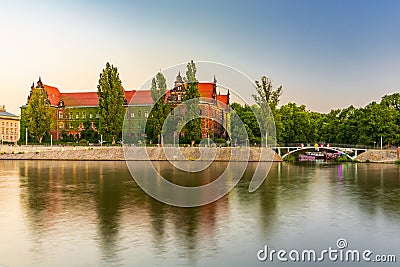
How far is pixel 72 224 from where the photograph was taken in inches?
762

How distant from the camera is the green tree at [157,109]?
7388cm

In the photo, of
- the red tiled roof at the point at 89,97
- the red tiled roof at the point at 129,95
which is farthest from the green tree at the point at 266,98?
the red tiled roof at the point at 129,95

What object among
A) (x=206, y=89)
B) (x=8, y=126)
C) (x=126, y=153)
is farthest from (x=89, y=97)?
(x=126, y=153)

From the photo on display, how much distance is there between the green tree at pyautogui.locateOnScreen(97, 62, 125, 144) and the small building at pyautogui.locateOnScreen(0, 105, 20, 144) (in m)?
49.8

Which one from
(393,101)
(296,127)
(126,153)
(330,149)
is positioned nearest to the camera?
(330,149)

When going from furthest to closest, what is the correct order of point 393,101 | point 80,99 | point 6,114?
point 6,114, point 80,99, point 393,101

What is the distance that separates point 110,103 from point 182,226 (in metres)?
58.0

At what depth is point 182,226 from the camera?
1900 centimetres

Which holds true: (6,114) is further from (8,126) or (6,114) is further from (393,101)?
(393,101)

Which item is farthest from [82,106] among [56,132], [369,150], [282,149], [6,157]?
[369,150]

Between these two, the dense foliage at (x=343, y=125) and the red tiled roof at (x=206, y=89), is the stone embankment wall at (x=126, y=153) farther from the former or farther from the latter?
the red tiled roof at (x=206, y=89)

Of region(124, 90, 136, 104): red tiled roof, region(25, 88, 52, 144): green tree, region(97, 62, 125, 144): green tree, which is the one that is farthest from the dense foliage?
region(25, 88, 52, 144): green tree

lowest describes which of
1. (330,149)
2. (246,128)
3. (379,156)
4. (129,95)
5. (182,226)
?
(182,226)

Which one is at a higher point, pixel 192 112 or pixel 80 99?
pixel 80 99
